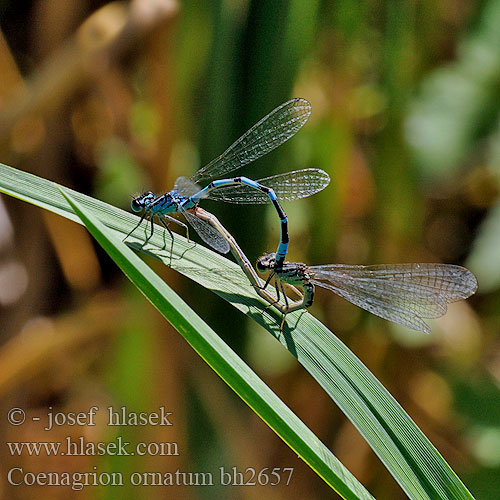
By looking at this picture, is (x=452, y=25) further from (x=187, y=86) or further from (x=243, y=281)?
(x=243, y=281)

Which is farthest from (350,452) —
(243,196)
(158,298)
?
(158,298)

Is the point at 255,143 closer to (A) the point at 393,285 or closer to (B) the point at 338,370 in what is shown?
(A) the point at 393,285

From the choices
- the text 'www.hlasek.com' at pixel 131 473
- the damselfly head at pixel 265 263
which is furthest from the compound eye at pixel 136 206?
the text 'www.hlasek.com' at pixel 131 473

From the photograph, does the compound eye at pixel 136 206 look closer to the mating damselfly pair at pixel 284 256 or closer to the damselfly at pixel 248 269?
the mating damselfly pair at pixel 284 256

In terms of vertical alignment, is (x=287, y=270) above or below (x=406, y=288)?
above

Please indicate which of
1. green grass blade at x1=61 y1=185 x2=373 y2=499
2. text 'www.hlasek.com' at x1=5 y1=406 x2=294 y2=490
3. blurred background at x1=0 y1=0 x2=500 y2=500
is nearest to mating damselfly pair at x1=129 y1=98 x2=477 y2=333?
blurred background at x1=0 y1=0 x2=500 y2=500

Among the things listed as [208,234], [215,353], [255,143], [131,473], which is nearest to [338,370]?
[215,353]
